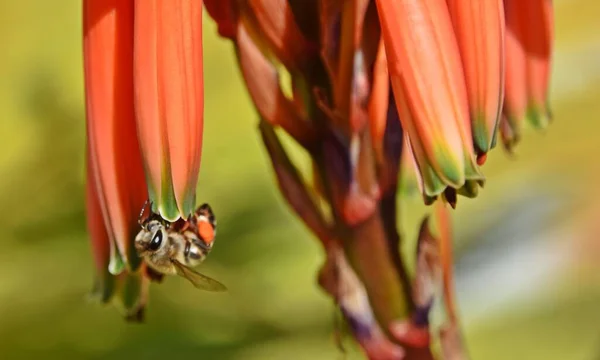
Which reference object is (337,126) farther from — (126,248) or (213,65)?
(213,65)

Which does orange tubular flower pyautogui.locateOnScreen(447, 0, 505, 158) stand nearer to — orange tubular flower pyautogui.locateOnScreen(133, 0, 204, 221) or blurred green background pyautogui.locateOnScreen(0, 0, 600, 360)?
orange tubular flower pyautogui.locateOnScreen(133, 0, 204, 221)

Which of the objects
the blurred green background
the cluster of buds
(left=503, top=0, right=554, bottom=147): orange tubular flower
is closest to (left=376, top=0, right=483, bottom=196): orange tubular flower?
the cluster of buds

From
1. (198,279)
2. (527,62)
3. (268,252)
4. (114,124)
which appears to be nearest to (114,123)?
(114,124)

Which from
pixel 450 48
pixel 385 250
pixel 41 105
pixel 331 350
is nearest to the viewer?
pixel 450 48

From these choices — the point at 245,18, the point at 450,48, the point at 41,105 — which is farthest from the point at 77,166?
the point at 450,48

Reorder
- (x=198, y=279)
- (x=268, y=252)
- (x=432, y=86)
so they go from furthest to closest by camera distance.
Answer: (x=268, y=252) < (x=198, y=279) < (x=432, y=86)

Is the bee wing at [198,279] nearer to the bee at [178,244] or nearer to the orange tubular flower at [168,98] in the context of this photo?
the bee at [178,244]

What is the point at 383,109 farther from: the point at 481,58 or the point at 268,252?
the point at 268,252

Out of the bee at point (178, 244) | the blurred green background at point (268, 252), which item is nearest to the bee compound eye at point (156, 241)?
the bee at point (178, 244)
